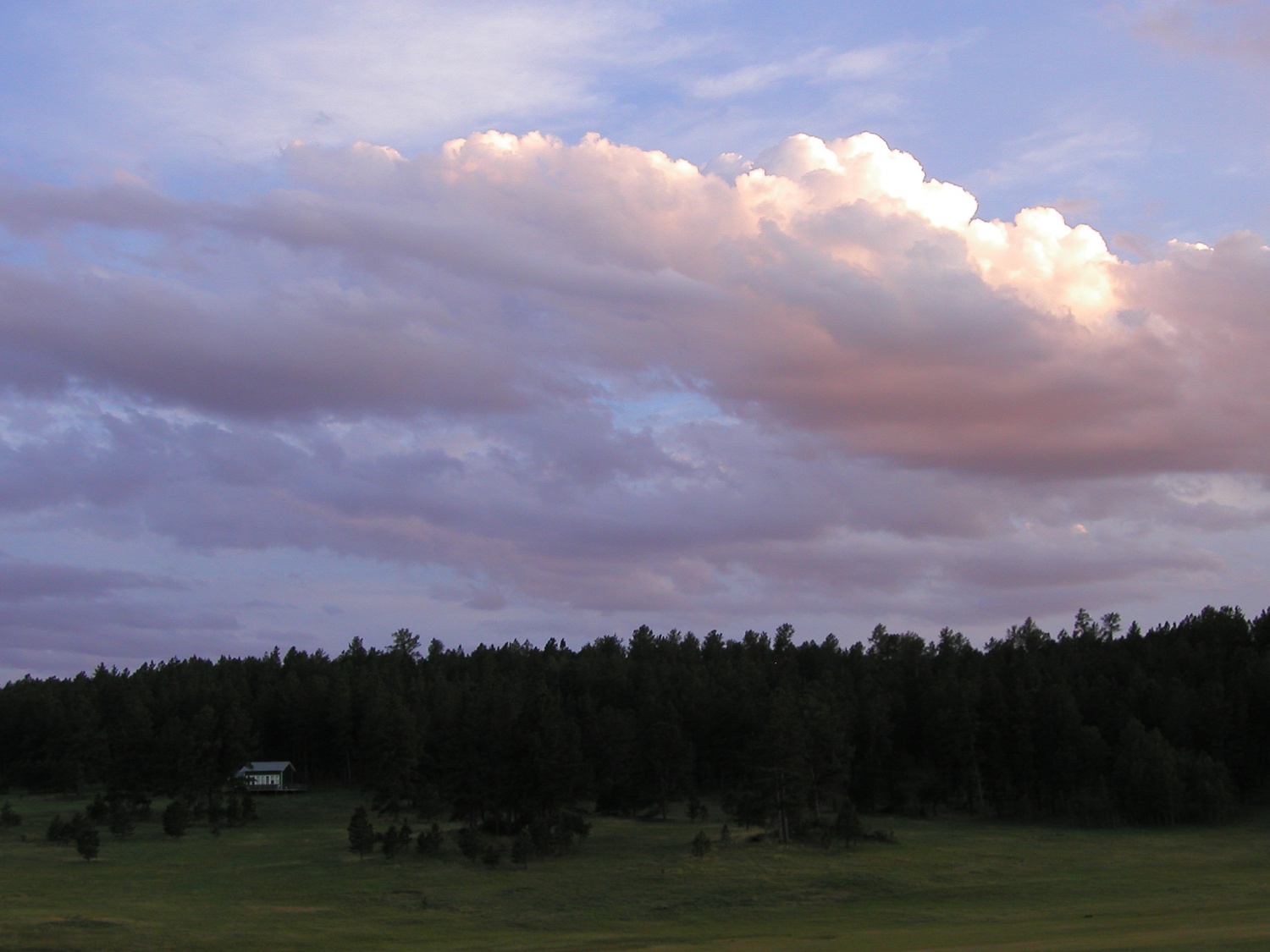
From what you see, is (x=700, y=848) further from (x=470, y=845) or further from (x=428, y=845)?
(x=428, y=845)

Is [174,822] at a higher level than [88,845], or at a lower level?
lower

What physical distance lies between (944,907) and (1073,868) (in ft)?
58.2

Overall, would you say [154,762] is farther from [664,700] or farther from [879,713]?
[879,713]

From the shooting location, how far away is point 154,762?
385 feet

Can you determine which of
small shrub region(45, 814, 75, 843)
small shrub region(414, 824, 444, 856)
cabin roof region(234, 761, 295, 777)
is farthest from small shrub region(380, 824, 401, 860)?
cabin roof region(234, 761, 295, 777)

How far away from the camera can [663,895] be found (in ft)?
233

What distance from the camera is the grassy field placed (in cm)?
5516

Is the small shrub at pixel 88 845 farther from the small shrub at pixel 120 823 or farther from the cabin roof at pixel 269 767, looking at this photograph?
the cabin roof at pixel 269 767

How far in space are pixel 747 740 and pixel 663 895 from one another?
54056 mm

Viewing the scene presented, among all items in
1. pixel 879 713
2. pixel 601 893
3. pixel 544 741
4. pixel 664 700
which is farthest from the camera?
pixel 664 700

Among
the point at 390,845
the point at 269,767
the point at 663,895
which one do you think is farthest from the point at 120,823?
the point at 663,895

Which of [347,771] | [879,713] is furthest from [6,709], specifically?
[879,713]

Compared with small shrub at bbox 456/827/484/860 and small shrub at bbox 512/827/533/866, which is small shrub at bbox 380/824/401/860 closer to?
small shrub at bbox 456/827/484/860

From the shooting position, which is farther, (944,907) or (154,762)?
(154,762)
